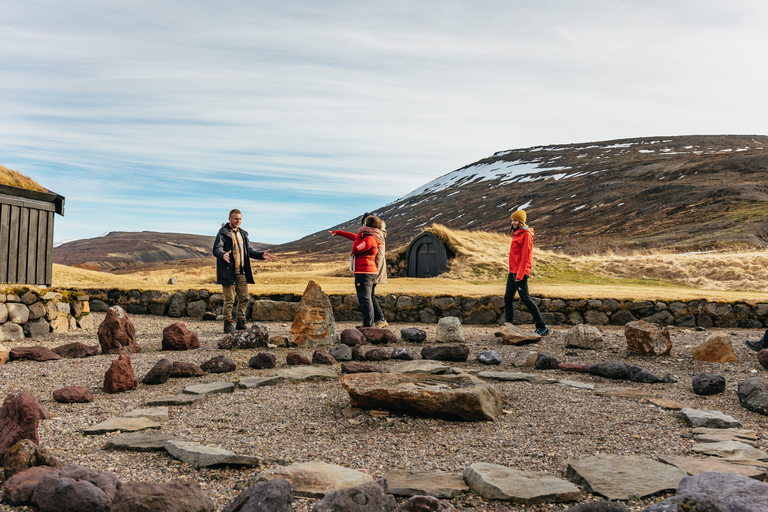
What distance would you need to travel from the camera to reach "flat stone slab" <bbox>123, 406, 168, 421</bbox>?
4.89 metres

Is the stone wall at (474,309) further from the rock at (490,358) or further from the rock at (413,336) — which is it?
the rock at (490,358)

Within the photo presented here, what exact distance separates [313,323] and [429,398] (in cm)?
494

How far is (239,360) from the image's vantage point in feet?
26.2

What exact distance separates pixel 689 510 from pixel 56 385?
6.28 metres

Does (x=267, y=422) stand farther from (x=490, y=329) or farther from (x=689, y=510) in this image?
(x=490, y=329)

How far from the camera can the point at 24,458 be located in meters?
3.41

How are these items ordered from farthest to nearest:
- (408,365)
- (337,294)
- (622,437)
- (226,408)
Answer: (337,294) < (408,365) < (226,408) < (622,437)

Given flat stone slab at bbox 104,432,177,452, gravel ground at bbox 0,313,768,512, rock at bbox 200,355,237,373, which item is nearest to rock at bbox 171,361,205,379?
gravel ground at bbox 0,313,768,512

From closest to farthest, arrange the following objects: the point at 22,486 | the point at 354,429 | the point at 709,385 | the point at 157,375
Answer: the point at 22,486 → the point at 354,429 → the point at 709,385 → the point at 157,375

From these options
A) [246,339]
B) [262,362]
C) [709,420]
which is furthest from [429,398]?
[246,339]

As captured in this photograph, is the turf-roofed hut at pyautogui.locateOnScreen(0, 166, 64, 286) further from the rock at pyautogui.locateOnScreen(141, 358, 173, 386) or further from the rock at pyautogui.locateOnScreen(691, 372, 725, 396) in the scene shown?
the rock at pyautogui.locateOnScreen(691, 372, 725, 396)

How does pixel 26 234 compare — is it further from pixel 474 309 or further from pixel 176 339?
pixel 474 309

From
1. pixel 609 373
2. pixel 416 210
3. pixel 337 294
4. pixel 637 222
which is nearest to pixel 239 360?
pixel 609 373

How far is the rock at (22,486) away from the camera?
3096 millimetres
